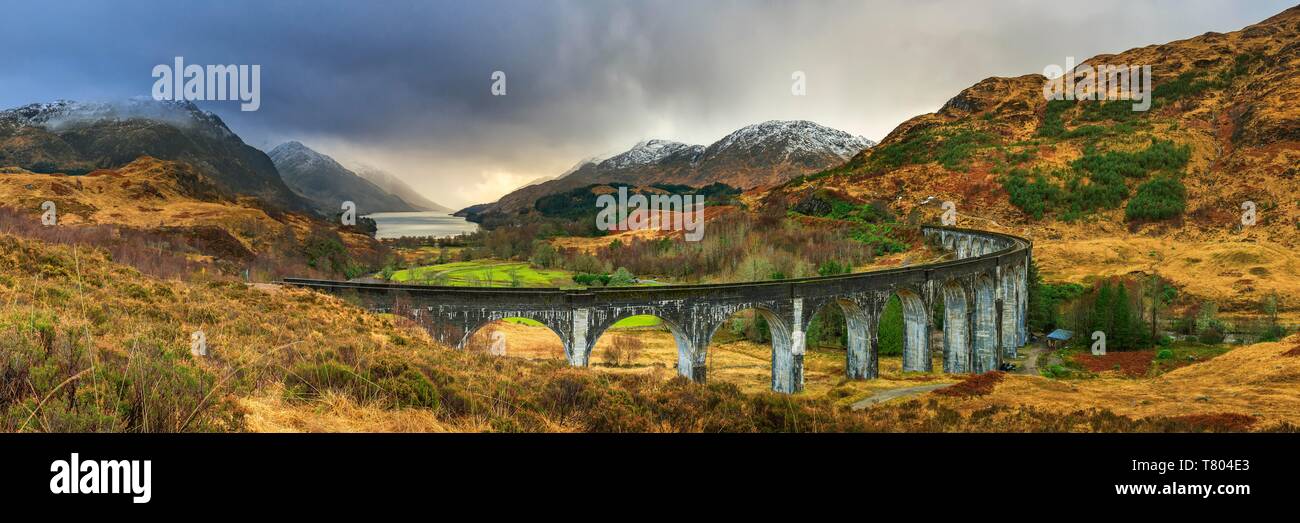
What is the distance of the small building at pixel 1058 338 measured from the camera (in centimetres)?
4731

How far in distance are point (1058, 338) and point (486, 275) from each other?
67122 mm

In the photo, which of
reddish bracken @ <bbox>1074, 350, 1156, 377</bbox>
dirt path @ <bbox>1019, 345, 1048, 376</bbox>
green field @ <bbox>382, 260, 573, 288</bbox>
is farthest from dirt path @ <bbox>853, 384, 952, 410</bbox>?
green field @ <bbox>382, 260, 573, 288</bbox>

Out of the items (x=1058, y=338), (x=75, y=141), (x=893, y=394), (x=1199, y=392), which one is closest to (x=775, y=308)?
(x=893, y=394)

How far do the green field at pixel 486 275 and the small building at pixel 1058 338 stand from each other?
54621 mm

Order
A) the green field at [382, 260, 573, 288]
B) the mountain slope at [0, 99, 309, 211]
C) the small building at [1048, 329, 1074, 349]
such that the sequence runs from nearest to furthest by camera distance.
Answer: the small building at [1048, 329, 1074, 349], the green field at [382, 260, 573, 288], the mountain slope at [0, 99, 309, 211]

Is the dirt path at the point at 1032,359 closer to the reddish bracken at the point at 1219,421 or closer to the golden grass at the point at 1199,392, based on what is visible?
the golden grass at the point at 1199,392

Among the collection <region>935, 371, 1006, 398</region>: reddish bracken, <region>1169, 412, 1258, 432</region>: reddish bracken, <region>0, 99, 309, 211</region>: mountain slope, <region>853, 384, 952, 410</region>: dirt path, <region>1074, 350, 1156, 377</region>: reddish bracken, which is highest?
<region>0, 99, 309, 211</region>: mountain slope

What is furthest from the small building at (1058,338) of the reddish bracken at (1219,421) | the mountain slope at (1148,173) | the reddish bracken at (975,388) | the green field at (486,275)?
the green field at (486,275)

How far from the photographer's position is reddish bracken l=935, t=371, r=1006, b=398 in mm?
21812

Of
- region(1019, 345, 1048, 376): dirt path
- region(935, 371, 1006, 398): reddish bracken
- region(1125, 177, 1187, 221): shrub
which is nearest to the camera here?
region(935, 371, 1006, 398): reddish bracken

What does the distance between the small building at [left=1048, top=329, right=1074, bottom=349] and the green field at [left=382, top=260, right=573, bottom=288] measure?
54.6m

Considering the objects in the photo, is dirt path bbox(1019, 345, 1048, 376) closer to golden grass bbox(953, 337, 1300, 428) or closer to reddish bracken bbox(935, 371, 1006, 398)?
Result: golden grass bbox(953, 337, 1300, 428)
